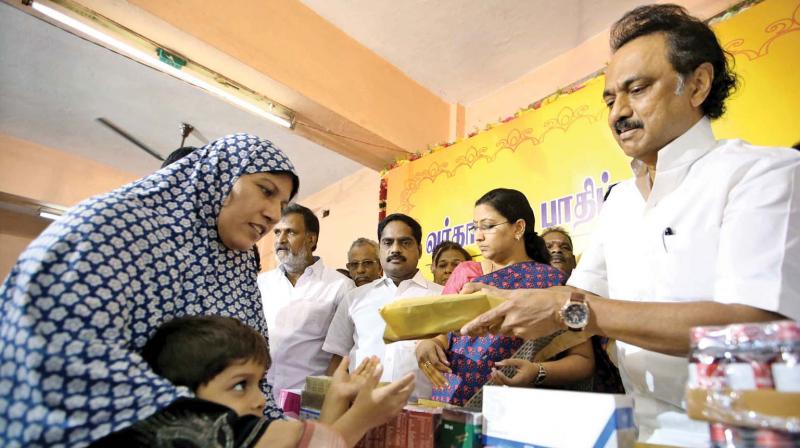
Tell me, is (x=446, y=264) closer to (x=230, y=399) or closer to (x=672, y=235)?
(x=672, y=235)

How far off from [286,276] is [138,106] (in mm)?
3470

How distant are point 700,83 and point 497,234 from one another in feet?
3.77

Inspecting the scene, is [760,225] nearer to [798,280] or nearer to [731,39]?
[798,280]

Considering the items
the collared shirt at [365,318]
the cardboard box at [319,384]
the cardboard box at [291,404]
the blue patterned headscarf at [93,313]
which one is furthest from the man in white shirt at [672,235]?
the collared shirt at [365,318]

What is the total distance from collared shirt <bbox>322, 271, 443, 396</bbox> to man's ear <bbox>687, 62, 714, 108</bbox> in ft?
6.43

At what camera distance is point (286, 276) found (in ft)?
12.3

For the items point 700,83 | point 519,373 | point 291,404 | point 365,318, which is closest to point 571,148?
point 365,318

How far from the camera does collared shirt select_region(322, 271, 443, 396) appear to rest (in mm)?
Answer: 3051

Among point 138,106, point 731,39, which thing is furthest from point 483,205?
point 138,106

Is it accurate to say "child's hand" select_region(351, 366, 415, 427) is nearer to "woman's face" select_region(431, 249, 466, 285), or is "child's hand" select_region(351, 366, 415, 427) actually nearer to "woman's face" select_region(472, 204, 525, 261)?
"woman's face" select_region(472, 204, 525, 261)

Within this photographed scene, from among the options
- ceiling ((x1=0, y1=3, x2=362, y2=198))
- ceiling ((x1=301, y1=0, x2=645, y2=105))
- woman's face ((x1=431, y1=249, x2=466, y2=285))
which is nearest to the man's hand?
woman's face ((x1=431, y1=249, x2=466, y2=285))

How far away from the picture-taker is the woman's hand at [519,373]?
5.16 ft

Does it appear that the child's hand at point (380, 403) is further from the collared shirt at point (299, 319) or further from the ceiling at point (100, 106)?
the ceiling at point (100, 106)

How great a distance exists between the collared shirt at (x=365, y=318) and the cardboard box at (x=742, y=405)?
236 centimetres
